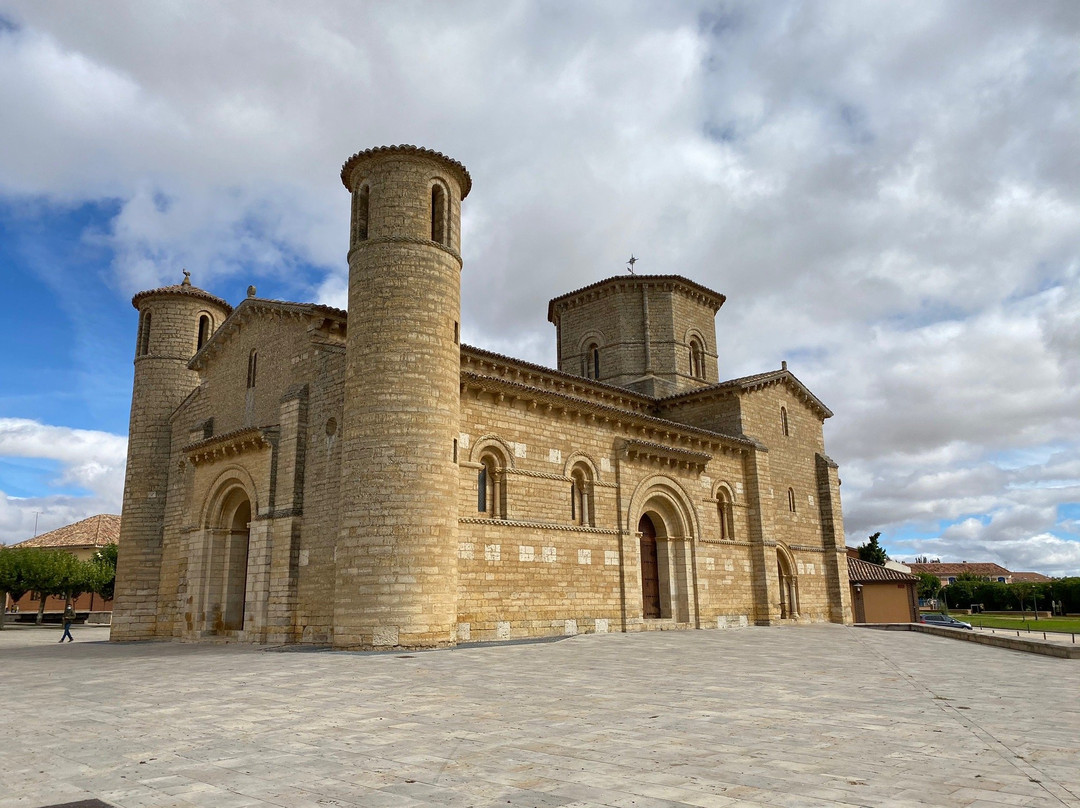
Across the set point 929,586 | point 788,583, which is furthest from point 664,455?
point 929,586

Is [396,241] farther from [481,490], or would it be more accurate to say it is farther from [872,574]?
[872,574]

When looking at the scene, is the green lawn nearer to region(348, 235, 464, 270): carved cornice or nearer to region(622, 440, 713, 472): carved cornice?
region(622, 440, 713, 472): carved cornice

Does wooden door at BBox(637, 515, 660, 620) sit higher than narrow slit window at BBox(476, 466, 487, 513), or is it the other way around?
narrow slit window at BBox(476, 466, 487, 513)

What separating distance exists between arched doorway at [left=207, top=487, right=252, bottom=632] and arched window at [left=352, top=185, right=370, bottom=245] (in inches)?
321

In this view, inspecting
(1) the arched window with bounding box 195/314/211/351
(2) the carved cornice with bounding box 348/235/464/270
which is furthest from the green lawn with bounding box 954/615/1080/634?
(1) the arched window with bounding box 195/314/211/351

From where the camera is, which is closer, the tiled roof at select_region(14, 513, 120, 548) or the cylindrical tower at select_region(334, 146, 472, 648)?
the cylindrical tower at select_region(334, 146, 472, 648)

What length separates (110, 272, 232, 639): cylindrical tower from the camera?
24516 mm

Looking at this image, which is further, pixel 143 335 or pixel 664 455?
pixel 143 335

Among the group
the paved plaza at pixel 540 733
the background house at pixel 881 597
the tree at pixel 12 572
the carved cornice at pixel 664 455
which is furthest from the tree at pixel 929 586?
the tree at pixel 12 572

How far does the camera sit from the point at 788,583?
28609mm

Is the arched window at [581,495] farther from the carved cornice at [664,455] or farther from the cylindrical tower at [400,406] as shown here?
the cylindrical tower at [400,406]

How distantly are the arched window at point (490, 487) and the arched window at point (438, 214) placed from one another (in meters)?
5.73

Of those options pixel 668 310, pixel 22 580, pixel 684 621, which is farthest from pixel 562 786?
pixel 22 580

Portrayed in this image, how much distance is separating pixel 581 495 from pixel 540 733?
590 inches
